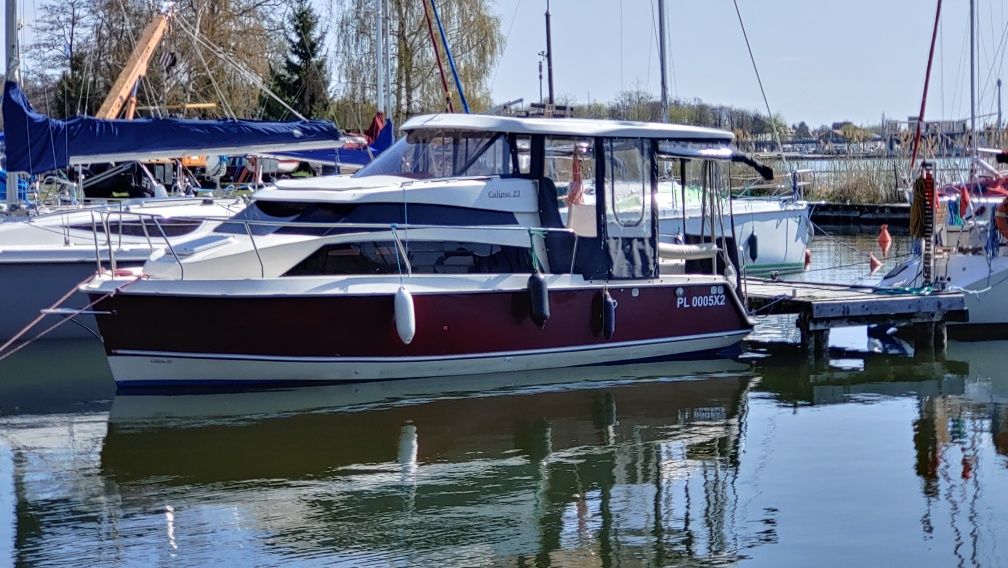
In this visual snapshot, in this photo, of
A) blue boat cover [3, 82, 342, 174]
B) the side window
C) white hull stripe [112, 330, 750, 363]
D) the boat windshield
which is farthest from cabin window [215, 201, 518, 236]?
blue boat cover [3, 82, 342, 174]

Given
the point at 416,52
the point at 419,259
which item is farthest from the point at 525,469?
the point at 416,52

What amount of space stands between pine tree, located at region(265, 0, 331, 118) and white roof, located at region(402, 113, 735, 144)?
84.3ft

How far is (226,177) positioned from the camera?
34.2 meters

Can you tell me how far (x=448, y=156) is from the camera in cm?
1422

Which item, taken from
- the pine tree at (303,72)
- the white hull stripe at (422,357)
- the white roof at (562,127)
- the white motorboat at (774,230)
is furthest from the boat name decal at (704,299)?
the pine tree at (303,72)

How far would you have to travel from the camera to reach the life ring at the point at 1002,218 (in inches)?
645

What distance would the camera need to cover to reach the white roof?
1380cm

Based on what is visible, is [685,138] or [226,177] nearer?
[685,138]

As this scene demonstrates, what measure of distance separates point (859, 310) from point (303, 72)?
99.1ft

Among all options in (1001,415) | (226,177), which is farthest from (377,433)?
(226,177)

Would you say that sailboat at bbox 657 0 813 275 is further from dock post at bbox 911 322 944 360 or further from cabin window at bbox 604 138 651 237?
cabin window at bbox 604 138 651 237

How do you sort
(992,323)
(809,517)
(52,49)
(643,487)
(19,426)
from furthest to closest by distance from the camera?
1. (52,49)
2. (992,323)
3. (19,426)
4. (643,487)
5. (809,517)

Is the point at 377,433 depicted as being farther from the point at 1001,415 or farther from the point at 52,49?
the point at 52,49

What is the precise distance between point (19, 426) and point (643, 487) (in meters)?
6.01
